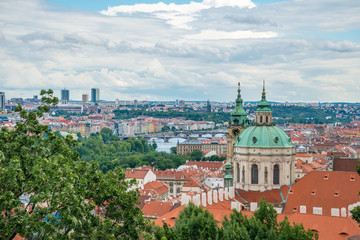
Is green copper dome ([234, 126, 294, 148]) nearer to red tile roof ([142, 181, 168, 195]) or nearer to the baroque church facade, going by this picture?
the baroque church facade

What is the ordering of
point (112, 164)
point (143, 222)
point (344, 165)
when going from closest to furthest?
1. point (143, 222)
2. point (344, 165)
3. point (112, 164)

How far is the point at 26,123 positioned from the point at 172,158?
10467 centimetres

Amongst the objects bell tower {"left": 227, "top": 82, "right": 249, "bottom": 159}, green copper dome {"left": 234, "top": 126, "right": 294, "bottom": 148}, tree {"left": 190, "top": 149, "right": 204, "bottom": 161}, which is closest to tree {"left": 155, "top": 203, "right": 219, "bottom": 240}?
green copper dome {"left": 234, "top": 126, "right": 294, "bottom": 148}

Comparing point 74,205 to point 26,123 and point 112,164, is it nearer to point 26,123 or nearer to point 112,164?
point 26,123

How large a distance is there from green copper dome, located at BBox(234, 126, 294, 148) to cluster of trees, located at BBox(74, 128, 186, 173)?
124 feet

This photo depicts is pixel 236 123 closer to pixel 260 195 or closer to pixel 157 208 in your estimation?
pixel 157 208

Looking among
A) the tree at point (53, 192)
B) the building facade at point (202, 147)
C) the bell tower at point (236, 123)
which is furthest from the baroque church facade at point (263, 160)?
the building facade at point (202, 147)

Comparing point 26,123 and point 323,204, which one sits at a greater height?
point 26,123

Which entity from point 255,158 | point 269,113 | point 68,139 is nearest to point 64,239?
point 68,139

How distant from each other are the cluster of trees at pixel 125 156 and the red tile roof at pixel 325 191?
1743 inches

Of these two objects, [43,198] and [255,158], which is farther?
[255,158]

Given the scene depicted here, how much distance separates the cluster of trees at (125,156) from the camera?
110 meters

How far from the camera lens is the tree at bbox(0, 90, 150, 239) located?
16.0m

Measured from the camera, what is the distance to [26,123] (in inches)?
765
